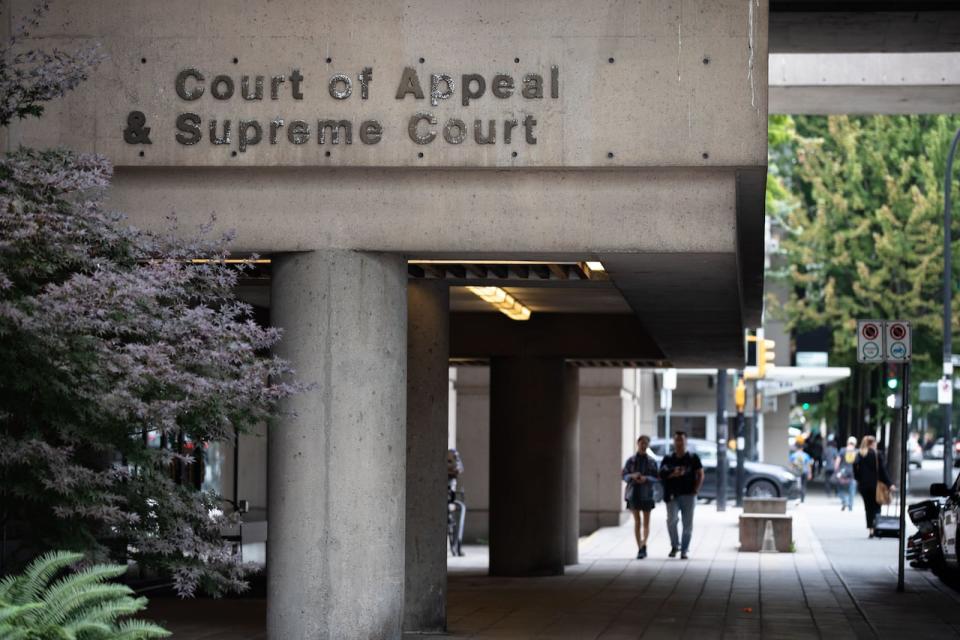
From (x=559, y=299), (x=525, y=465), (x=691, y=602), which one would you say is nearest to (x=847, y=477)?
(x=525, y=465)

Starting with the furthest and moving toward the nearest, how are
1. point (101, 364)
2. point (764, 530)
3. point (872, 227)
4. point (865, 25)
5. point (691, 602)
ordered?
point (872, 227) < point (764, 530) < point (865, 25) < point (691, 602) < point (101, 364)

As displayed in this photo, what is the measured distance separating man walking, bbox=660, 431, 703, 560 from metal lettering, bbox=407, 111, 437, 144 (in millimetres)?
13586

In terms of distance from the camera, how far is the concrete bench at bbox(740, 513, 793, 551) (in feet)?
86.0

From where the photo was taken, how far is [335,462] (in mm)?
12227

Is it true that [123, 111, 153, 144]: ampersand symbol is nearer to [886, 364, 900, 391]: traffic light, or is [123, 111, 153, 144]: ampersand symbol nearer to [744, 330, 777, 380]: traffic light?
[886, 364, 900, 391]: traffic light

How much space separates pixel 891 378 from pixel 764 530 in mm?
8184

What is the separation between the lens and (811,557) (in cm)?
2478

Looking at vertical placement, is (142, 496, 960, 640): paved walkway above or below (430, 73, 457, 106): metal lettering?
below

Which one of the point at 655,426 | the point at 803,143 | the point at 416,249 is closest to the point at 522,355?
the point at 416,249

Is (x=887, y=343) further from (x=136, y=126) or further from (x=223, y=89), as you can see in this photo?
(x=136, y=126)

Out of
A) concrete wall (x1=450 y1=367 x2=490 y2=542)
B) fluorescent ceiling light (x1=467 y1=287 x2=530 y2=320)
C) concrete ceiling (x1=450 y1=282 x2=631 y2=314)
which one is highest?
concrete ceiling (x1=450 y1=282 x2=631 y2=314)

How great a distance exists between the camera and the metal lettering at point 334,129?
12242 mm

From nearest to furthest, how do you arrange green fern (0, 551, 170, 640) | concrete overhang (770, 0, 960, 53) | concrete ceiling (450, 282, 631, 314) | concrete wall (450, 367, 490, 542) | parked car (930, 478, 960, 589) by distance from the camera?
green fern (0, 551, 170, 640) → concrete ceiling (450, 282, 631, 314) → concrete overhang (770, 0, 960, 53) → parked car (930, 478, 960, 589) → concrete wall (450, 367, 490, 542)

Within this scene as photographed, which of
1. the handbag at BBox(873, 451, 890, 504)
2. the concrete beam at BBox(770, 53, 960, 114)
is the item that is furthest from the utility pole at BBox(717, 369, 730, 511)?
the concrete beam at BBox(770, 53, 960, 114)
